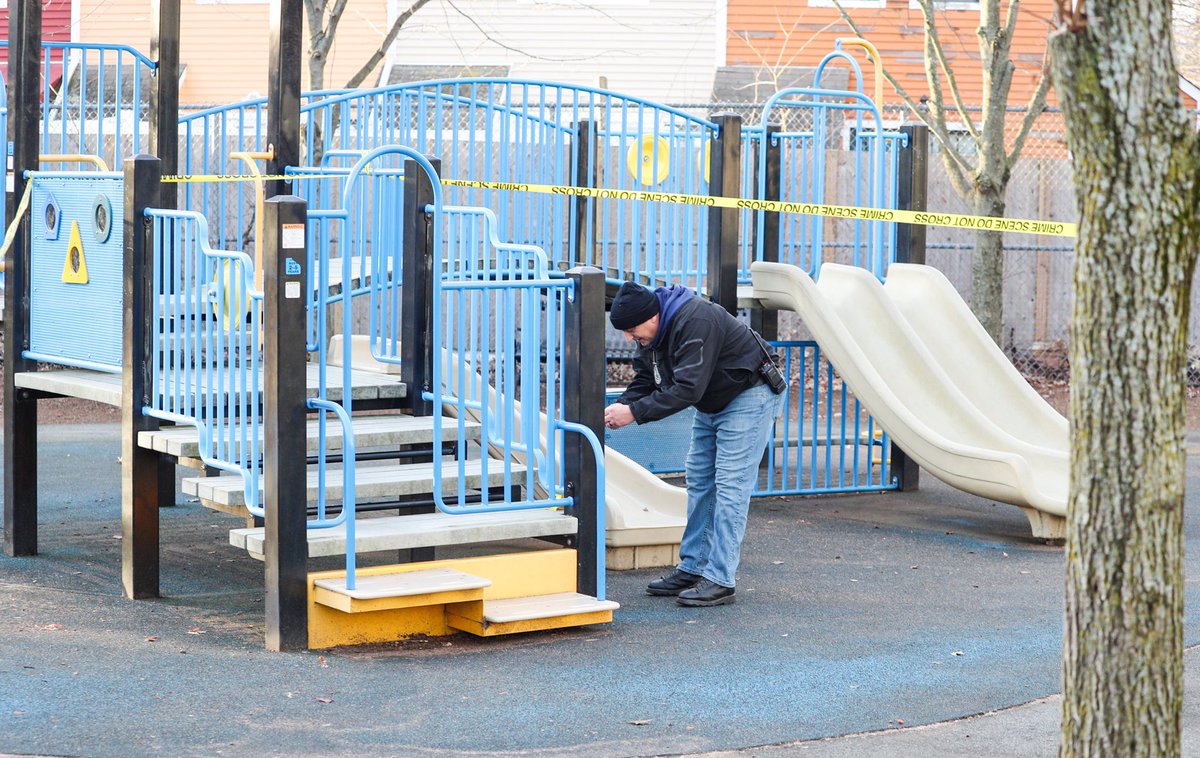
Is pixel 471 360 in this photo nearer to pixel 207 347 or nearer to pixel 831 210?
pixel 207 347

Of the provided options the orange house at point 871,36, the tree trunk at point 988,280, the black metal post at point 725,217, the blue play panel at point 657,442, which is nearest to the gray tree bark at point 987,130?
the tree trunk at point 988,280

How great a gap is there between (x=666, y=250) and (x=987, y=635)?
429 cm

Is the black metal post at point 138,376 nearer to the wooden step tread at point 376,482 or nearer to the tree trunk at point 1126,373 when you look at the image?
the wooden step tread at point 376,482

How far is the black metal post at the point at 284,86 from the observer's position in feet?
25.8

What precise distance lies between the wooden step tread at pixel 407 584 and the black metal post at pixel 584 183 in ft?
13.0

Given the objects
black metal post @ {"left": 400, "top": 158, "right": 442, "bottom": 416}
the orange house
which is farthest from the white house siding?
black metal post @ {"left": 400, "top": 158, "right": 442, "bottom": 416}

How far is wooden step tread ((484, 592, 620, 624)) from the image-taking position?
646 cm

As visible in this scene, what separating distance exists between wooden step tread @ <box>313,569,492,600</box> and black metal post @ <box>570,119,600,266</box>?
3.96 m

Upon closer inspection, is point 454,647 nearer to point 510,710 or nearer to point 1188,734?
point 510,710

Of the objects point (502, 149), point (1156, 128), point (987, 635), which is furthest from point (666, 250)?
point (1156, 128)

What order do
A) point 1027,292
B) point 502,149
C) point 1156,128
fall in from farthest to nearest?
1. point 1027,292
2. point 502,149
3. point 1156,128

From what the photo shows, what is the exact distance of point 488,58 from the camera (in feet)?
71.0

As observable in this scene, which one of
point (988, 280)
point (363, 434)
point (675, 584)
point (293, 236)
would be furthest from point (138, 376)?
point (988, 280)

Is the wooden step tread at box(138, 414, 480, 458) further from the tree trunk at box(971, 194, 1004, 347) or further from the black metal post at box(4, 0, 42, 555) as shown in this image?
the tree trunk at box(971, 194, 1004, 347)
